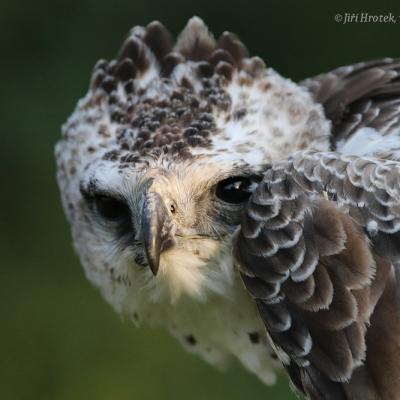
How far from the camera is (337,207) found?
2652 millimetres

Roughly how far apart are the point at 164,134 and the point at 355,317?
804 millimetres

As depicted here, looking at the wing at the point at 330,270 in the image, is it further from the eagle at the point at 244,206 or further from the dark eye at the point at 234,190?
the dark eye at the point at 234,190

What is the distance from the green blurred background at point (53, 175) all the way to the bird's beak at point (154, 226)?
8.11ft

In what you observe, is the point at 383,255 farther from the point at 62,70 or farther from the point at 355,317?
the point at 62,70

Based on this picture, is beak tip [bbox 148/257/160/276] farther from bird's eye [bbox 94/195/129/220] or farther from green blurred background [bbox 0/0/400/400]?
green blurred background [bbox 0/0/400/400]

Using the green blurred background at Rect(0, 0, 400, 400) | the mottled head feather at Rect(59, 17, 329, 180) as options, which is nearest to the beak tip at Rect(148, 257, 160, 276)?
the mottled head feather at Rect(59, 17, 329, 180)

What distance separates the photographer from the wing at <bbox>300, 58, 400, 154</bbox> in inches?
129

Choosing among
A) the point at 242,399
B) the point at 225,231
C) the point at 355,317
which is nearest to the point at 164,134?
the point at 225,231

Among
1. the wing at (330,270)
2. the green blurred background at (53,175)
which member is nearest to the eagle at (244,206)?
A: the wing at (330,270)

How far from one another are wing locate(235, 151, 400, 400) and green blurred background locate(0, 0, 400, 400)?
2415 millimetres

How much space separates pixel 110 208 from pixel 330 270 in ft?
2.59

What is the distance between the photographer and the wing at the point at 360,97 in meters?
3.27

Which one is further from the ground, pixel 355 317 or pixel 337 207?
pixel 337 207
